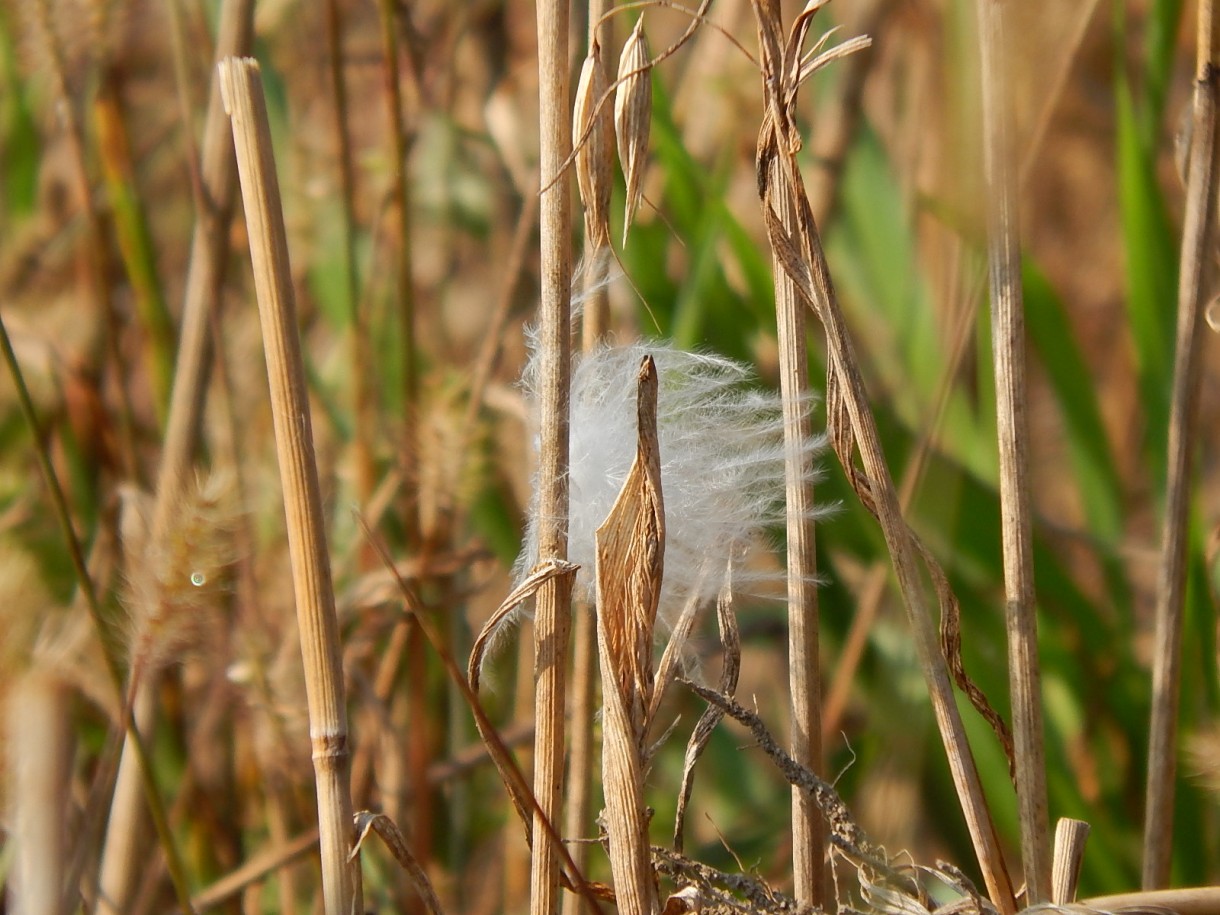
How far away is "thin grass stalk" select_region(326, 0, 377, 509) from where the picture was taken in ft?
3.22

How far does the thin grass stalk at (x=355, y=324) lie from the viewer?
98cm

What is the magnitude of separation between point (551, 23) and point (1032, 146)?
26 cm

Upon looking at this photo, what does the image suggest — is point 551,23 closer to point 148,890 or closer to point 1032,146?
point 1032,146

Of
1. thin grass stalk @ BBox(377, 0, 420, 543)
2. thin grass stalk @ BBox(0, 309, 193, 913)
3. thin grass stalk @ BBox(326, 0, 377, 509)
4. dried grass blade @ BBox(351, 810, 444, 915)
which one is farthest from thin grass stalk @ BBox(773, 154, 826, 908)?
thin grass stalk @ BBox(326, 0, 377, 509)

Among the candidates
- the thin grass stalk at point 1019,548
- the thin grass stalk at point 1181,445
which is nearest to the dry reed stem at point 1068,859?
the thin grass stalk at point 1019,548


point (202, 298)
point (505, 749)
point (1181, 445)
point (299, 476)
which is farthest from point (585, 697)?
point (202, 298)

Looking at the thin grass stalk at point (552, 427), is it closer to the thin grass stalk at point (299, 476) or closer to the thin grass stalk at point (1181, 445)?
the thin grass stalk at point (299, 476)

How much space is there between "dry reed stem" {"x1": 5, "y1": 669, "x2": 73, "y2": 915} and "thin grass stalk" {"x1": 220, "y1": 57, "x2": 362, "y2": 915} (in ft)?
0.32

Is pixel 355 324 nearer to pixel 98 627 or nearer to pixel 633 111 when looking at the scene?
pixel 98 627

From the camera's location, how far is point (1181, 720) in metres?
0.96

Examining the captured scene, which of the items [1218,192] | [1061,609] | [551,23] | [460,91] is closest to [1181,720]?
[1061,609]

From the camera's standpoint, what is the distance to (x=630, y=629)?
50 centimetres

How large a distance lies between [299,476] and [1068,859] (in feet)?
1.21

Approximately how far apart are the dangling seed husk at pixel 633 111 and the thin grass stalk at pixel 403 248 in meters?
0.39
